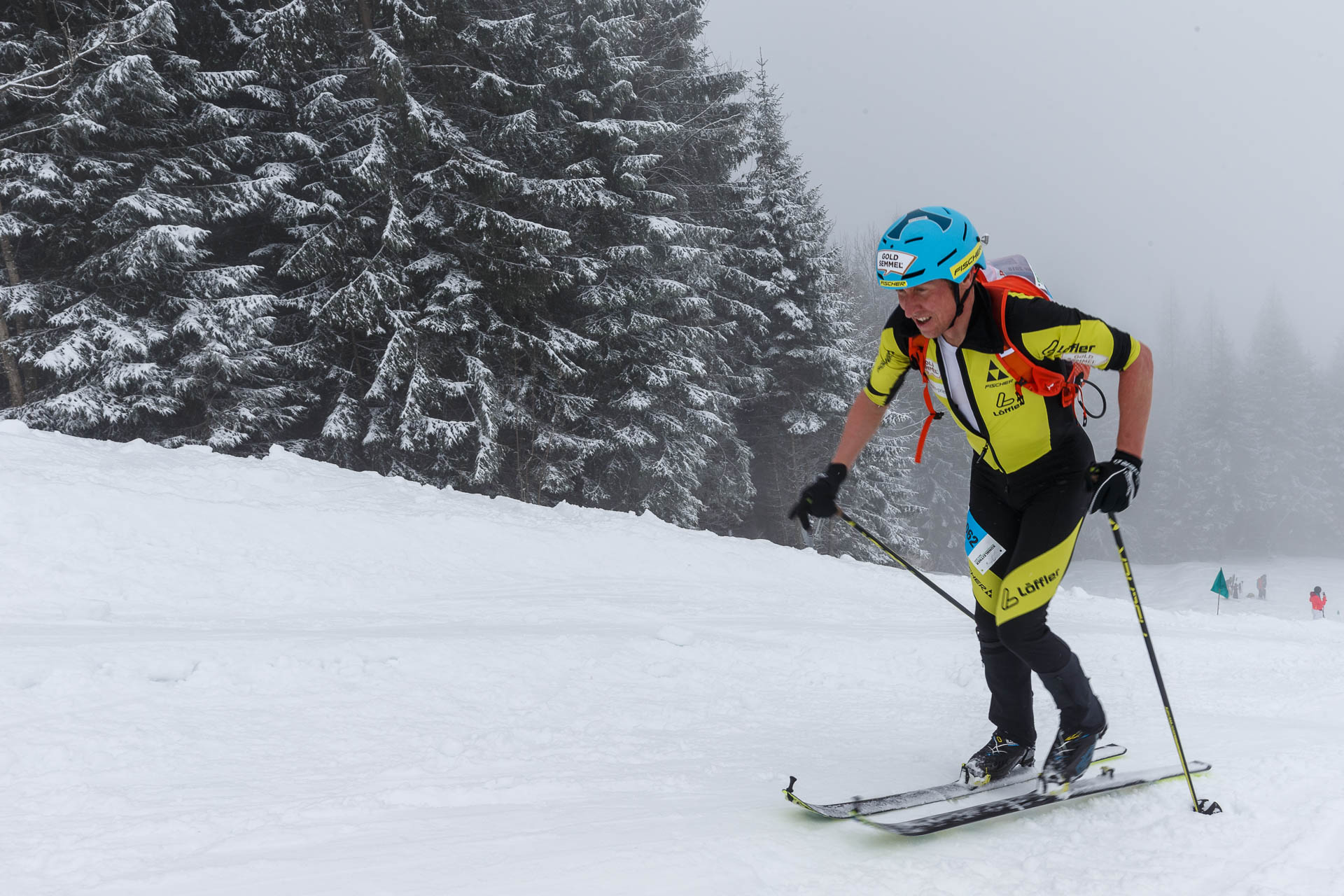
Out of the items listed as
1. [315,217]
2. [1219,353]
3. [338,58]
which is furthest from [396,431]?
[1219,353]

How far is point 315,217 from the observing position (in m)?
14.6

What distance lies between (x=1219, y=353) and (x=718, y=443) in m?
60.3

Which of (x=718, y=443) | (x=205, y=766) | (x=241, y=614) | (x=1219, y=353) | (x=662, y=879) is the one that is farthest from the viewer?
(x=1219, y=353)

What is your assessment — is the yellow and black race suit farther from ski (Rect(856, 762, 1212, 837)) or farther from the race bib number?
ski (Rect(856, 762, 1212, 837))

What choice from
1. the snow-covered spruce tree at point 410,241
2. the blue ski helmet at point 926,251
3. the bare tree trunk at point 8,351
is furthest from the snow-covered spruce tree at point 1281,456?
the bare tree trunk at point 8,351

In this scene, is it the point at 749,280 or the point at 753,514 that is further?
the point at 753,514

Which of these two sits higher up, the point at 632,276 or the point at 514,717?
the point at 632,276

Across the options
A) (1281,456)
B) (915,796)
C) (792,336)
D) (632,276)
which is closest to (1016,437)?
(915,796)

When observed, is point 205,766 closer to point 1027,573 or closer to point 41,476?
point 1027,573

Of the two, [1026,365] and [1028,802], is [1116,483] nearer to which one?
[1026,365]

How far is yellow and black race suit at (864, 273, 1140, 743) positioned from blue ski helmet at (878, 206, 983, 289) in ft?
0.60

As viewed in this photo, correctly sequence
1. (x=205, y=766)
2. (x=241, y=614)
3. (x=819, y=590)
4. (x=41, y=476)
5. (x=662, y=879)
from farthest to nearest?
1. (x=819, y=590)
2. (x=41, y=476)
3. (x=241, y=614)
4. (x=205, y=766)
5. (x=662, y=879)

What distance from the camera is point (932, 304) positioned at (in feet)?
9.98

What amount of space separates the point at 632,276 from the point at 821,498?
1438 cm
